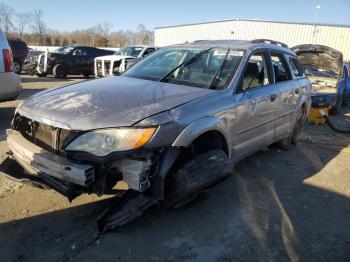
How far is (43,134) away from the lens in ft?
10.5

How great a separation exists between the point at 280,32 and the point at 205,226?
35712 mm

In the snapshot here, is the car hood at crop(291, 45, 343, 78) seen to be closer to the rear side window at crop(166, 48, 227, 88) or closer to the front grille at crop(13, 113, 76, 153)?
the rear side window at crop(166, 48, 227, 88)

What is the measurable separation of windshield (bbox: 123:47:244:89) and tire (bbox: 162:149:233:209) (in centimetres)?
95

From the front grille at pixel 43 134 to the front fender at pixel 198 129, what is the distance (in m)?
0.90

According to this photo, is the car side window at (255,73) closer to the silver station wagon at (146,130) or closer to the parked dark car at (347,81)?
the silver station wagon at (146,130)

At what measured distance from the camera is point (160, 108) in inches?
126

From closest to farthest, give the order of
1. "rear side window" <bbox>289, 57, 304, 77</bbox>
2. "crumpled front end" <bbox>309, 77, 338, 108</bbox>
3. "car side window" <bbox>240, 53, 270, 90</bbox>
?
1. "car side window" <bbox>240, 53, 270, 90</bbox>
2. "rear side window" <bbox>289, 57, 304, 77</bbox>
3. "crumpled front end" <bbox>309, 77, 338, 108</bbox>

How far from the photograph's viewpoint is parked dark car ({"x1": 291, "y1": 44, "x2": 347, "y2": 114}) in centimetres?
942

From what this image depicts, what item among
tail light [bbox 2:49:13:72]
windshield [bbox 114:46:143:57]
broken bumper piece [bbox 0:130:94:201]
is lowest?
windshield [bbox 114:46:143:57]

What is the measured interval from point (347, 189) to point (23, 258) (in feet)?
12.7

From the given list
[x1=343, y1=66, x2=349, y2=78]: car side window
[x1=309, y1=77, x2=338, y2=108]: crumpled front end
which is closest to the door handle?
[x1=309, y1=77, x2=338, y2=108]: crumpled front end

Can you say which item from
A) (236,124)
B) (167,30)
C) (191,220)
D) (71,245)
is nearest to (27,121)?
(71,245)

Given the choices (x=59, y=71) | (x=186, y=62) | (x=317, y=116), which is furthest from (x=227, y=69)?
(x=59, y=71)

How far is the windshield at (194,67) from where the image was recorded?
4055 mm
